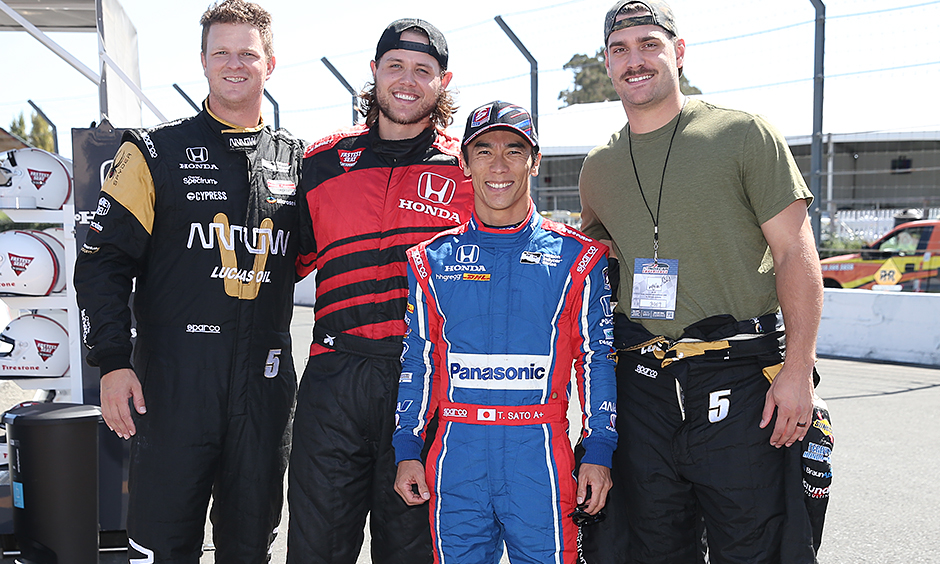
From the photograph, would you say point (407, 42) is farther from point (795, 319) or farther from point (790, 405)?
point (790, 405)

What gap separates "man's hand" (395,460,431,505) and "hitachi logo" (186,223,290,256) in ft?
3.63

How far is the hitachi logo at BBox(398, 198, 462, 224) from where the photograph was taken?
9.12ft

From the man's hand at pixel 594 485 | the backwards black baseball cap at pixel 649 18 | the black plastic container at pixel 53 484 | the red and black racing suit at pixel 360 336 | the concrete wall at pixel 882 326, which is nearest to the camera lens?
the man's hand at pixel 594 485

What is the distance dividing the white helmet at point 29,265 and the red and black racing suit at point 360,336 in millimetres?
1933

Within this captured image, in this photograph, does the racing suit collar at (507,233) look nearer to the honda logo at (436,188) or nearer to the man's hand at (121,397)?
the honda logo at (436,188)

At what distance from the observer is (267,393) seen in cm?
285

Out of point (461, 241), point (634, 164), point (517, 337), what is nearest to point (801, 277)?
point (634, 164)

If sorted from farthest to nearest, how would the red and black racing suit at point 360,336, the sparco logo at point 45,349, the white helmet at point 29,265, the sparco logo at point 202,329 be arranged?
the sparco logo at point 45,349 < the white helmet at point 29,265 < the sparco logo at point 202,329 < the red and black racing suit at point 360,336

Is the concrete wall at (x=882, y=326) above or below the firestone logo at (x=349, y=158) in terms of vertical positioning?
below

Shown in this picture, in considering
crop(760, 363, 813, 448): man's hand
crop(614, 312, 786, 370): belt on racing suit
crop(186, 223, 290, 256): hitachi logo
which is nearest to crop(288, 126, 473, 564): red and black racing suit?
crop(186, 223, 290, 256): hitachi logo

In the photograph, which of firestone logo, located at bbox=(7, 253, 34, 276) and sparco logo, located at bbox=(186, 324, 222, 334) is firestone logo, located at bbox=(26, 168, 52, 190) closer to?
firestone logo, located at bbox=(7, 253, 34, 276)

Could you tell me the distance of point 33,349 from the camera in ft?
12.8

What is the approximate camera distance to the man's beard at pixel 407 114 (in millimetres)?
2801

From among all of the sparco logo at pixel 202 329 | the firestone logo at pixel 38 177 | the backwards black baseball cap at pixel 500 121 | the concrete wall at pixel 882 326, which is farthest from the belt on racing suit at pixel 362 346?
the concrete wall at pixel 882 326
